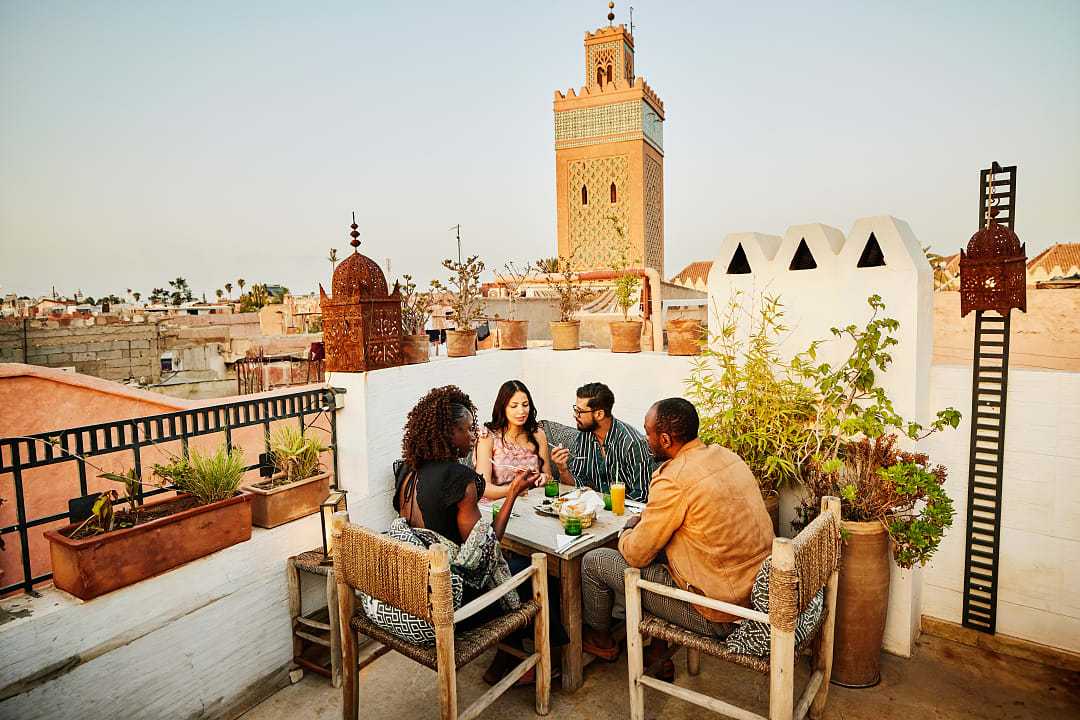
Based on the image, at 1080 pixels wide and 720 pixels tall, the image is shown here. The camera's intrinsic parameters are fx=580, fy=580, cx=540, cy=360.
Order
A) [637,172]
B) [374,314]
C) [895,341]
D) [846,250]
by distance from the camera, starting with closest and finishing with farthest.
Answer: [895,341] → [846,250] → [374,314] → [637,172]

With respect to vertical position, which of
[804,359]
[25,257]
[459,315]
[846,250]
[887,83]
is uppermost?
[887,83]

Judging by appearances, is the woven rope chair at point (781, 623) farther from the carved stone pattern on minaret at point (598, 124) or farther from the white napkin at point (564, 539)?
the carved stone pattern on minaret at point (598, 124)

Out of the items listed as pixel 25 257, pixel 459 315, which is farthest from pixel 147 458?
pixel 25 257

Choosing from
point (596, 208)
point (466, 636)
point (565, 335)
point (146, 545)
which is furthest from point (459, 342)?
point (596, 208)

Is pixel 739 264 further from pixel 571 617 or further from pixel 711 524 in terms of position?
pixel 571 617

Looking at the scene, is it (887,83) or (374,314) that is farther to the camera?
(887,83)

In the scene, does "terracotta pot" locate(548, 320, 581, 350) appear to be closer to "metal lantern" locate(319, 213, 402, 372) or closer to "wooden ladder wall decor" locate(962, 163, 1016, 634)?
"metal lantern" locate(319, 213, 402, 372)

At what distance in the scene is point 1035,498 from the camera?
2783 millimetres

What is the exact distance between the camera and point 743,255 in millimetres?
3514

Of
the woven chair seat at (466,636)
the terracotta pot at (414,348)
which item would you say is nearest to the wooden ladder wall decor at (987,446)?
the woven chair seat at (466,636)

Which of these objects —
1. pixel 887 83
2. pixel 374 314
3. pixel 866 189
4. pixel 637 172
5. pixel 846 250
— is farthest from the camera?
pixel 637 172

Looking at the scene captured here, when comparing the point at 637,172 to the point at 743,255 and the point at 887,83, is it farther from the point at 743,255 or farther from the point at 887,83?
the point at 743,255

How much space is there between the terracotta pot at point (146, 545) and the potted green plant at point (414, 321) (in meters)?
1.44

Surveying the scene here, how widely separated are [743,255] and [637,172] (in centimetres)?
1987
